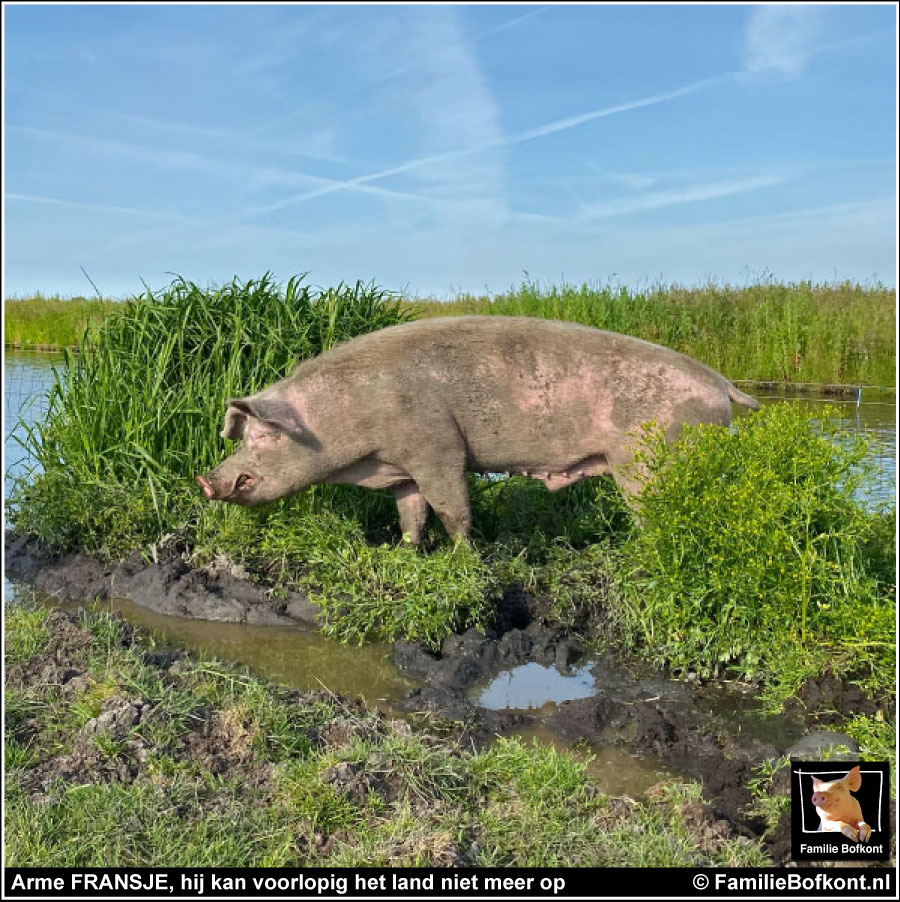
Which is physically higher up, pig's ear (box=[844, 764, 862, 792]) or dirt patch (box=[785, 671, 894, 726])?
dirt patch (box=[785, 671, 894, 726])

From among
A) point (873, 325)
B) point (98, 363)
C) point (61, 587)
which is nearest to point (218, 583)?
point (61, 587)

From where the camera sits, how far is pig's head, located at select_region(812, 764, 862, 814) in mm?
3656

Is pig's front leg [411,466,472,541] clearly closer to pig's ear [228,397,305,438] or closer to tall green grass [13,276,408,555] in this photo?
pig's ear [228,397,305,438]

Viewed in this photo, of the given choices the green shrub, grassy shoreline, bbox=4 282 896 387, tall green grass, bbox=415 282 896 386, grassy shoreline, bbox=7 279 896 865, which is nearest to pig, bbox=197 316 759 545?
grassy shoreline, bbox=7 279 896 865

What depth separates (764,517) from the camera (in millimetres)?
5016

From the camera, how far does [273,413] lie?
242 inches

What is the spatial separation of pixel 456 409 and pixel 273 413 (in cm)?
122

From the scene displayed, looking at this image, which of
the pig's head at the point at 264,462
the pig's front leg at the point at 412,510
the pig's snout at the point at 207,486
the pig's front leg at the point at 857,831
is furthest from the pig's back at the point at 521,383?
the pig's front leg at the point at 857,831

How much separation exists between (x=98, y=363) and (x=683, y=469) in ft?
17.7

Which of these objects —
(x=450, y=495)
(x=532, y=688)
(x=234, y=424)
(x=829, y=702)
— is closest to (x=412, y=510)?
(x=450, y=495)

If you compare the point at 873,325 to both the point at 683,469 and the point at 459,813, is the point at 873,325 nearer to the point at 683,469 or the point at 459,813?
the point at 683,469

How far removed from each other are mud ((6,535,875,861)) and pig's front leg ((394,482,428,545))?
33.2 inches
